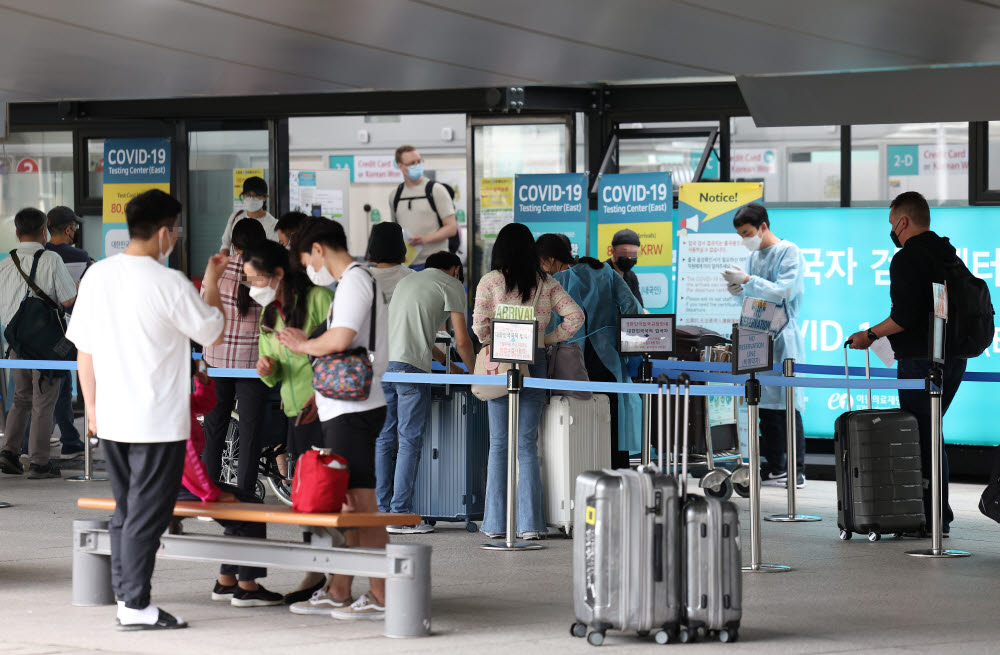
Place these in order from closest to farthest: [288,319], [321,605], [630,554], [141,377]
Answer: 1. [630,554]
2. [141,377]
3. [321,605]
4. [288,319]

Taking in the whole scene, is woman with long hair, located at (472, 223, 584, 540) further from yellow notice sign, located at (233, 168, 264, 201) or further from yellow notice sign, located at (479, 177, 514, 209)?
yellow notice sign, located at (233, 168, 264, 201)

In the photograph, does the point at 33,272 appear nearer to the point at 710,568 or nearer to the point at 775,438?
the point at 775,438

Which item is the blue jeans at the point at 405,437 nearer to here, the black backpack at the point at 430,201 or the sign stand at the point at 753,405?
the sign stand at the point at 753,405

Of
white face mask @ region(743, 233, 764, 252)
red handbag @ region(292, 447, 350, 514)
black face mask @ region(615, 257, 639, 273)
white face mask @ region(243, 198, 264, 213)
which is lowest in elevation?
red handbag @ region(292, 447, 350, 514)

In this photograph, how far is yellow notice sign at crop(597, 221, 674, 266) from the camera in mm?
11156

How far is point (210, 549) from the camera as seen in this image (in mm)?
5602

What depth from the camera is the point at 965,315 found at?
7.88 m

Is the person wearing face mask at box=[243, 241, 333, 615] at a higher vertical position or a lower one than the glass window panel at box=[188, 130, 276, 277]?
lower

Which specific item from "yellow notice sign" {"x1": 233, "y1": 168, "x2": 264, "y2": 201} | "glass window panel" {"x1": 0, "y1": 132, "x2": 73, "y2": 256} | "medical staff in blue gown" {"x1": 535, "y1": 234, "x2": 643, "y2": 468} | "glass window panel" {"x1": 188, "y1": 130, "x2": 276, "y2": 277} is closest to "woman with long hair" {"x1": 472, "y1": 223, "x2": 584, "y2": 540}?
"medical staff in blue gown" {"x1": 535, "y1": 234, "x2": 643, "y2": 468}

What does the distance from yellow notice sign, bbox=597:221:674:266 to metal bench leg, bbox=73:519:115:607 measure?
6.12 meters

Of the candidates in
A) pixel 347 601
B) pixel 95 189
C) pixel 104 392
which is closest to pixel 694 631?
pixel 347 601

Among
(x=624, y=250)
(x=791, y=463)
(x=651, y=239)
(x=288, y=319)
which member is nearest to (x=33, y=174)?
(x=651, y=239)

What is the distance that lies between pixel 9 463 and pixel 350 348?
5926mm

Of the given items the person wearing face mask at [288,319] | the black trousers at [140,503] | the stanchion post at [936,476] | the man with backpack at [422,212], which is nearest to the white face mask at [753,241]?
the man with backpack at [422,212]
